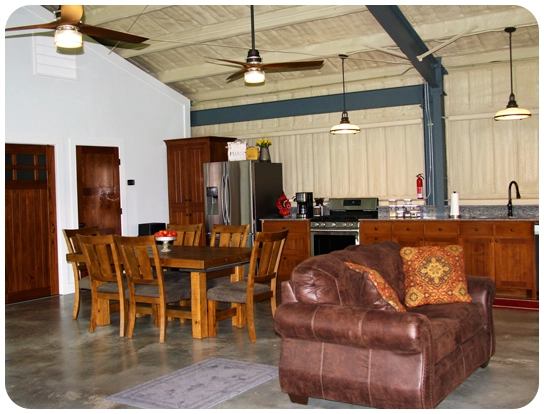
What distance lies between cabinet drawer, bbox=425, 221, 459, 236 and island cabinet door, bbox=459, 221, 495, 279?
83 millimetres

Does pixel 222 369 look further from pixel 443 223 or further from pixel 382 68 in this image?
pixel 382 68

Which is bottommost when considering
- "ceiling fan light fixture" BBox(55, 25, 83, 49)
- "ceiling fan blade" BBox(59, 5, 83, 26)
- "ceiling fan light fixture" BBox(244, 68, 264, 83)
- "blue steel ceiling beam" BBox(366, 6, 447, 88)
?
"ceiling fan light fixture" BBox(244, 68, 264, 83)

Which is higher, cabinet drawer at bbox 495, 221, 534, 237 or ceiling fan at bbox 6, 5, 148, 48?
ceiling fan at bbox 6, 5, 148, 48

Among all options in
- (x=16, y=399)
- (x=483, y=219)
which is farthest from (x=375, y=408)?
(x=483, y=219)

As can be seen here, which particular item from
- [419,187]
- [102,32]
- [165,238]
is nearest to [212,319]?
[165,238]

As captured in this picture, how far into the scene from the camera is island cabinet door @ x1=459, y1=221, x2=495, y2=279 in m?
7.27

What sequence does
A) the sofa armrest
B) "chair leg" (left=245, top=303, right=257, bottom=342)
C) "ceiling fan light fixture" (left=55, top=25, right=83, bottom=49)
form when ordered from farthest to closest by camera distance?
"chair leg" (left=245, top=303, right=257, bottom=342) → "ceiling fan light fixture" (left=55, top=25, right=83, bottom=49) → the sofa armrest

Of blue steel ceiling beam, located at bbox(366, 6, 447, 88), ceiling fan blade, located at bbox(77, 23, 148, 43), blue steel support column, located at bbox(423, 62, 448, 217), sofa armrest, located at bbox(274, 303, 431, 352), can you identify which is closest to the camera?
sofa armrest, located at bbox(274, 303, 431, 352)

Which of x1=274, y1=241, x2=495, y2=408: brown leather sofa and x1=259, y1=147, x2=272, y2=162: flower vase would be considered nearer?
x1=274, y1=241, x2=495, y2=408: brown leather sofa

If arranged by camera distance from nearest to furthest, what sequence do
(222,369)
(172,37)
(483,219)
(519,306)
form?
(222,369) → (519,306) → (483,219) → (172,37)

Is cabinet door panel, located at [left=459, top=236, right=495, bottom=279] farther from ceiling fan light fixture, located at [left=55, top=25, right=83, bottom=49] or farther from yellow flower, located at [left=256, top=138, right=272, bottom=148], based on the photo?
ceiling fan light fixture, located at [left=55, top=25, right=83, bottom=49]

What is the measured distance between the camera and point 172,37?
27.5ft

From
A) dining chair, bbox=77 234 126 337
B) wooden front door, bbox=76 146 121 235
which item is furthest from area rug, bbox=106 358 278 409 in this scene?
wooden front door, bbox=76 146 121 235

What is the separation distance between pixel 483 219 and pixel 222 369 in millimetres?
4093
